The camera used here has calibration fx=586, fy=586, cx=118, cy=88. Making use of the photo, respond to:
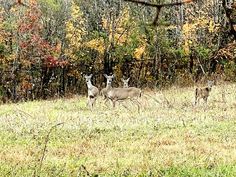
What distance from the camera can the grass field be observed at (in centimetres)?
834

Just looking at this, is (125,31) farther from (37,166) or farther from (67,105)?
(37,166)

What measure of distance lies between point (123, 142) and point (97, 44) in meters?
18.8

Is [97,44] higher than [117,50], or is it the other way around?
[97,44]

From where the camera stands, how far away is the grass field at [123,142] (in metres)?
8.34

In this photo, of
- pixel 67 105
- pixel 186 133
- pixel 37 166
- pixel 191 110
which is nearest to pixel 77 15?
pixel 67 105

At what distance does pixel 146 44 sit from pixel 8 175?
22.8 metres

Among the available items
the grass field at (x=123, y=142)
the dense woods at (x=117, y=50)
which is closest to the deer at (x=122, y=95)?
the grass field at (x=123, y=142)

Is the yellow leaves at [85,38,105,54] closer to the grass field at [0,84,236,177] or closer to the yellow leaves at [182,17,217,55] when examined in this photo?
the yellow leaves at [182,17,217,55]

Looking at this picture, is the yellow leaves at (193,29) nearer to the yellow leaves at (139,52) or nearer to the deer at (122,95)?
the yellow leaves at (139,52)

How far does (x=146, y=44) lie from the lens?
30203 millimetres

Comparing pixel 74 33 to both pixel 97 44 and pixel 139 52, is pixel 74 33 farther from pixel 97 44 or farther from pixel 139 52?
pixel 139 52

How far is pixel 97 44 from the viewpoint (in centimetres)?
2986

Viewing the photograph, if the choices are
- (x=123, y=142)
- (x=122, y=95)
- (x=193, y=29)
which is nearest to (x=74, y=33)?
(x=193, y=29)

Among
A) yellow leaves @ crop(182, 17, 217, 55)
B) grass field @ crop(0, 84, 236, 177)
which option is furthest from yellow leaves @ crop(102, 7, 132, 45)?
grass field @ crop(0, 84, 236, 177)
